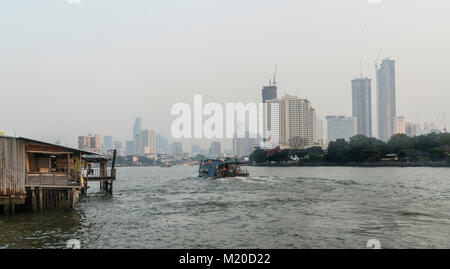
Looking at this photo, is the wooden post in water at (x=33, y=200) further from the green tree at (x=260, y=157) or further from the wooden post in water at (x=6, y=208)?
the green tree at (x=260, y=157)

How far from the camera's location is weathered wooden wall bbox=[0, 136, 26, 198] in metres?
20.9

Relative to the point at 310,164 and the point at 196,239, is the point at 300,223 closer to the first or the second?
the point at 196,239

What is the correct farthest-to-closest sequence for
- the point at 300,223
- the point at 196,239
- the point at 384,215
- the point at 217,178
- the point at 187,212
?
the point at 217,178, the point at 187,212, the point at 384,215, the point at 300,223, the point at 196,239

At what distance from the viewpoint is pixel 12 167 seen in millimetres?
21031

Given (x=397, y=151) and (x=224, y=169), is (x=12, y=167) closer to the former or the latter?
(x=224, y=169)

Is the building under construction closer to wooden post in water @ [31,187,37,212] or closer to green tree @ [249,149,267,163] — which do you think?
wooden post in water @ [31,187,37,212]

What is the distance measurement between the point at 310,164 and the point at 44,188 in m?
130

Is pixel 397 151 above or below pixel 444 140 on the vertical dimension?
below

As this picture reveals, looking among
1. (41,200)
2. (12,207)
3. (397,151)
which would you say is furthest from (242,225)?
(397,151)

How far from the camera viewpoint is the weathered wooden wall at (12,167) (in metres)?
20.9

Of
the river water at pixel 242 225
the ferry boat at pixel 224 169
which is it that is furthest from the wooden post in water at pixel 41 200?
the ferry boat at pixel 224 169
